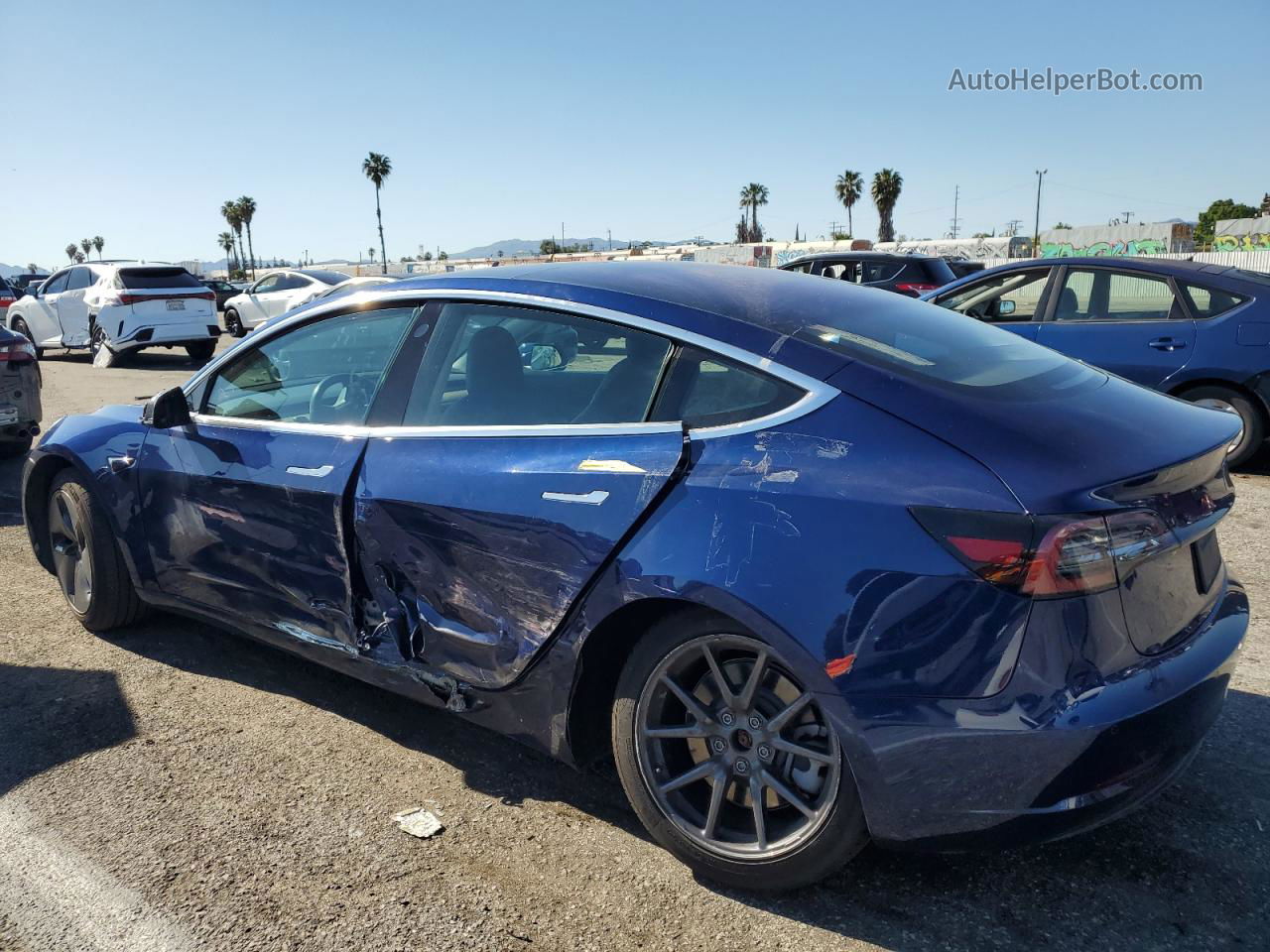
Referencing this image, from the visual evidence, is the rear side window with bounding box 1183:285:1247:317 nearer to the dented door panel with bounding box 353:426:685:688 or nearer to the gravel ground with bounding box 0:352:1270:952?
the gravel ground with bounding box 0:352:1270:952

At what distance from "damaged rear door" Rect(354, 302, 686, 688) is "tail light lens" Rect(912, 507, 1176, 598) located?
730 millimetres

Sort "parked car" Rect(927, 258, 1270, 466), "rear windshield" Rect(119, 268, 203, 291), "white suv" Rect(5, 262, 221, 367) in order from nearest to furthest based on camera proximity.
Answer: "parked car" Rect(927, 258, 1270, 466)
"white suv" Rect(5, 262, 221, 367)
"rear windshield" Rect(119, 268, 203, 291)

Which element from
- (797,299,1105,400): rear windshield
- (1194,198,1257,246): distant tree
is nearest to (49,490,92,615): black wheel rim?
(797,299,1105,400): rear windshield

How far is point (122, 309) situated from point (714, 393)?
1616cm

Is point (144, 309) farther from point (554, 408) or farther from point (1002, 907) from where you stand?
point (1002, 907)

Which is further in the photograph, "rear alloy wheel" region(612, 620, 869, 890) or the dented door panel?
the dented door panel

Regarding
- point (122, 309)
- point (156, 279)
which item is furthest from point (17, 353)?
point (156, 279)

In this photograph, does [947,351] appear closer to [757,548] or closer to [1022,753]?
[757,548]

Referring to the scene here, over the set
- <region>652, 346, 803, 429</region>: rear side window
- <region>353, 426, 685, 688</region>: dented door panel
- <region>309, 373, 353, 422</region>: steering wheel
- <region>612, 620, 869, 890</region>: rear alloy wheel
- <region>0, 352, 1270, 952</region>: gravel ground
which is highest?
<region>652, 346, 803, 429</region>: rear side window

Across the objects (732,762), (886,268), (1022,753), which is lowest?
(732,762)

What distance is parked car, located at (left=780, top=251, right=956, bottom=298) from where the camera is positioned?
49.1 ft

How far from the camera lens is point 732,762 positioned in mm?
2604

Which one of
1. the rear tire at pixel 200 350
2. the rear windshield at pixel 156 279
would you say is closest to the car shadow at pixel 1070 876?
the rear windshield at pixel 156 279

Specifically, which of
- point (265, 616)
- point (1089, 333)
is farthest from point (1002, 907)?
point (1089, 333)
